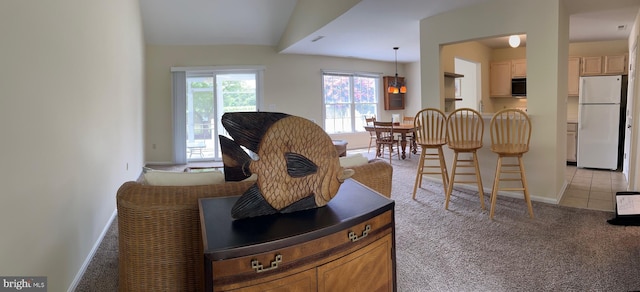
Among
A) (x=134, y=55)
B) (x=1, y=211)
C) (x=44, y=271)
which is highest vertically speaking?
(x=134, y=55)

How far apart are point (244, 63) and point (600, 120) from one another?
657 cm

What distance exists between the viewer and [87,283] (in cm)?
239

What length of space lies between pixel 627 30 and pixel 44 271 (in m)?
7.33

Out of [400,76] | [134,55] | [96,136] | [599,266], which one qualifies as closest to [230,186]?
[96,136]

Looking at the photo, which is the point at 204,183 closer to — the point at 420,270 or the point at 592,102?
the point at 420,270

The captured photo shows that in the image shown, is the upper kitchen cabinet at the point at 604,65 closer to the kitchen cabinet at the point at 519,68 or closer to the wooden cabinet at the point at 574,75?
the wooden cabinet at the point at 574,75

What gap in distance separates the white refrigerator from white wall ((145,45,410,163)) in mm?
4884

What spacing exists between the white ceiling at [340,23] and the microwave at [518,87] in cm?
75

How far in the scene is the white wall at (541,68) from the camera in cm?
371

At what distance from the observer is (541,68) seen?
3.79 m

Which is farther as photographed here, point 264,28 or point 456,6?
point 264,28

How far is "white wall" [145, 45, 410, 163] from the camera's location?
7410 millimetres

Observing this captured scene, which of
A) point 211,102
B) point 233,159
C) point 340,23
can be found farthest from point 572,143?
point 211,102

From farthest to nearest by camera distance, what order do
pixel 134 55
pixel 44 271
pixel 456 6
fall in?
pixel 134 55, pixel 456 6, pixel 44 271
